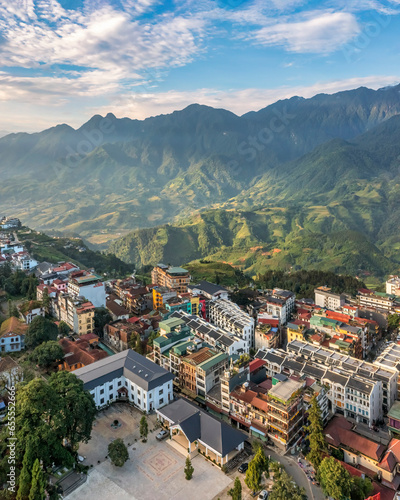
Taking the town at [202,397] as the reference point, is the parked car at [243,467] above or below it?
below

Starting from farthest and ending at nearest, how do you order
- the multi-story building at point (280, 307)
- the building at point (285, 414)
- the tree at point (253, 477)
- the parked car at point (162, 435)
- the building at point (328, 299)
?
the building at point (328, 299) → the multi-story building at point (280, 307) → the parked car at point (162, 435) → the building at point (285, 414) → the tree at point (253, 477)

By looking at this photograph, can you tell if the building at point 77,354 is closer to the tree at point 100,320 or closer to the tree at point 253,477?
the tree at point 100,320

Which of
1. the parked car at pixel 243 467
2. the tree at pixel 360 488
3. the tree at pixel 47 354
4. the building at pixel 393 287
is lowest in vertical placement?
the building at pixel 393 287

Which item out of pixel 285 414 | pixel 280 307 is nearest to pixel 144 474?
pixel 285 414

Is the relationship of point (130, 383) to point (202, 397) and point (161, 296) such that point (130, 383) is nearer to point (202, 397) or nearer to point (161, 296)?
point (202, 397)

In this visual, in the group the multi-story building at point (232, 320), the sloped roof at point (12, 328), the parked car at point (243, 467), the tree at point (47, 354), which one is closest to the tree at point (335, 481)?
the parked car at point (243, 467)

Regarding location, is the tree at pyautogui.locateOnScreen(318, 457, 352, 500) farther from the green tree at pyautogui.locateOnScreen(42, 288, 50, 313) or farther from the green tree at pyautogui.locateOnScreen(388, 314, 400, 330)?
the green tree at pyautogui.locateOnScreen(42, 288, 50, 313)

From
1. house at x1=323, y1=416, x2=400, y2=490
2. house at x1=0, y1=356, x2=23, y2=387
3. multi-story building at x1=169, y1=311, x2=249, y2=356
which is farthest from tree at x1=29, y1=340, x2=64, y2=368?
house at x1=323, y1=416, x2=400, y2=490
